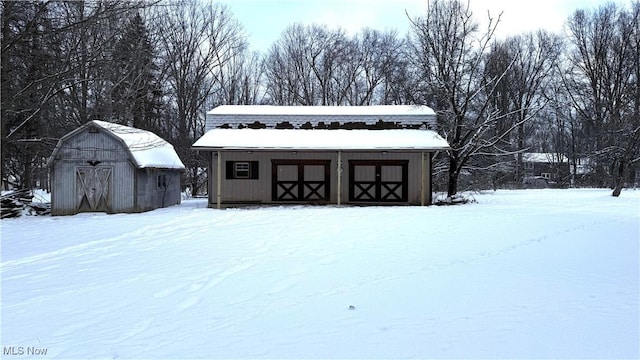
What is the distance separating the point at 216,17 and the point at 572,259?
30.7 metres

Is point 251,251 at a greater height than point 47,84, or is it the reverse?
point 47,84

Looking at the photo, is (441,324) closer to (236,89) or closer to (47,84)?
(47,84)

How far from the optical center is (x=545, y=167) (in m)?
51.2

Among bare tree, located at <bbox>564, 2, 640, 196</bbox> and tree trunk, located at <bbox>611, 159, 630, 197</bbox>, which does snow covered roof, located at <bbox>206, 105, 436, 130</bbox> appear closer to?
tree trunk, located at <bbox>611, 159, 630, 197</bbox>

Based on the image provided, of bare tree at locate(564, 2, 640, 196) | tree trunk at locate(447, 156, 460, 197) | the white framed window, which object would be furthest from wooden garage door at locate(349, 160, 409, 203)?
bare tree at locate(564, 2, 640, 196)

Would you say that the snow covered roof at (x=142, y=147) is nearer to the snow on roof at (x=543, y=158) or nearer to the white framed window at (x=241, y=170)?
the white framed window at (x=241, y=170)

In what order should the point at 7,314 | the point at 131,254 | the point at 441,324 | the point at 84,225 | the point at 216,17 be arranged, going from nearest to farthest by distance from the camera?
the point at 441,324 < the point at 7,314 < the point at 131,254 < the point at 84,225 < the point at 216,17

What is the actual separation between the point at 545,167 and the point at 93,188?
49071mm

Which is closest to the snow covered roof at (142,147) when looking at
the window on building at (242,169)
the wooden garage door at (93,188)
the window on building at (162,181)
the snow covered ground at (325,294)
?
the window on building at (162,181)

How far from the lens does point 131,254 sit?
26.5 ft

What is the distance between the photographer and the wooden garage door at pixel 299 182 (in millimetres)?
18094

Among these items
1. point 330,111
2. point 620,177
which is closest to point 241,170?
point 330,111

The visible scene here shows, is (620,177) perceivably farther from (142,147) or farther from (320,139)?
(142,147)

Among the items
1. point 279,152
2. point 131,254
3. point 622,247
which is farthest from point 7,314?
point 279,152
